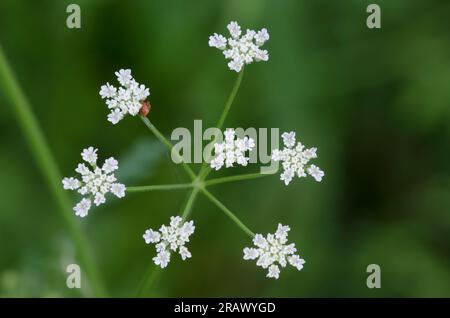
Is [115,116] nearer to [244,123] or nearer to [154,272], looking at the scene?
[154,272]

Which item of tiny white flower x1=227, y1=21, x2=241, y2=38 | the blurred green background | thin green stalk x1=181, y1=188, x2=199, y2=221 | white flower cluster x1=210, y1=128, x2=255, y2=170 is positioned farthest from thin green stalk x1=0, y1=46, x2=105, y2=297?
the blurred green background

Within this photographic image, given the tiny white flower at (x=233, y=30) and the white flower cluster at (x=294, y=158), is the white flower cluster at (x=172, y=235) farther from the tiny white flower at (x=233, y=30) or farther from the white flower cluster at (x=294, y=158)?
the tiny white flower at (x=233, y=30)

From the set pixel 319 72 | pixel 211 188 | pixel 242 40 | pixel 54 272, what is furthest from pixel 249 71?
pixel 54 272

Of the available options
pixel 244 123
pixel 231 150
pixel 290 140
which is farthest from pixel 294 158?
pixel 244 123

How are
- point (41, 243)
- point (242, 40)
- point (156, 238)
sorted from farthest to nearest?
point (41, 243)
point (242, 40)
point (156, 238)

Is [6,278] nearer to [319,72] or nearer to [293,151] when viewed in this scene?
[293,151]
